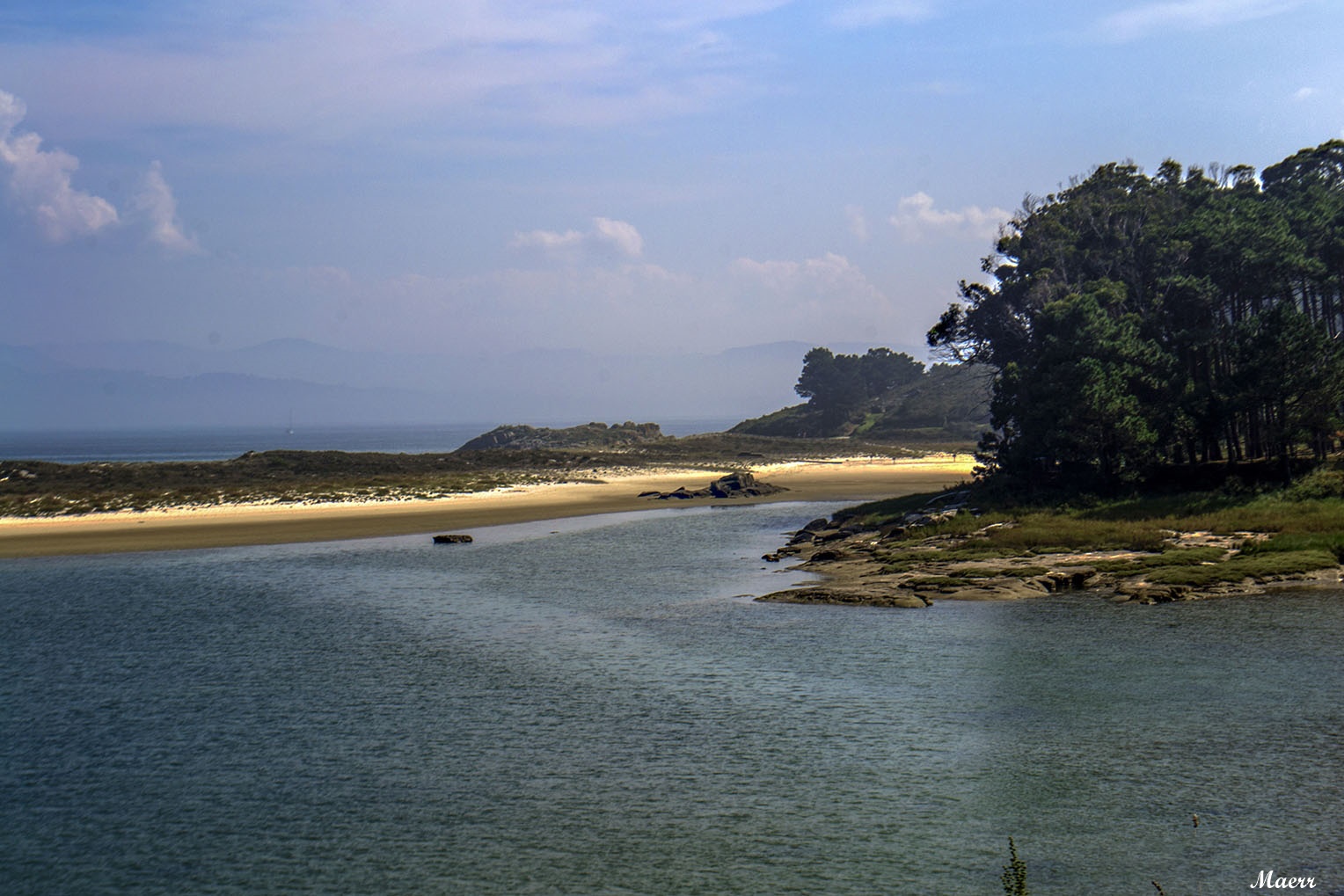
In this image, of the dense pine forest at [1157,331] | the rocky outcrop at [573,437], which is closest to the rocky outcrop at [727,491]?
the dense pine forest at [1157,331]

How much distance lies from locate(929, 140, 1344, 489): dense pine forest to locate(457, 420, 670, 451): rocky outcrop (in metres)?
88.8

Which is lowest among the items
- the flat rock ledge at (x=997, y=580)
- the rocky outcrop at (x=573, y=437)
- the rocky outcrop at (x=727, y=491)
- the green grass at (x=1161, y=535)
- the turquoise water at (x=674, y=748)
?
the turquoise water at (x=674, y=748)

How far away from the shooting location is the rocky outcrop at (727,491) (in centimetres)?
8194

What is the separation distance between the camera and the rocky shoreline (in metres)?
33.4

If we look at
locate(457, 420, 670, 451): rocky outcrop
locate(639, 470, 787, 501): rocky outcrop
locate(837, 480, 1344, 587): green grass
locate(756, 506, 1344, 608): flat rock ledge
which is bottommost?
locate(756, 506, 1344, 608): flat rock ledge

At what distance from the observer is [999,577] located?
36.6 meters

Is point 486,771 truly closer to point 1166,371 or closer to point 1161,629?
point 1161,629

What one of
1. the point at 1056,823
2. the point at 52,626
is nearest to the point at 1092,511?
the point at 1056,823

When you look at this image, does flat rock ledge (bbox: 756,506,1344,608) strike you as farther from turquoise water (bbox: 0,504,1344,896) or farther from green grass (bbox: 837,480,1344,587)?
turquoise water (bbox: 0,504,1344,896)

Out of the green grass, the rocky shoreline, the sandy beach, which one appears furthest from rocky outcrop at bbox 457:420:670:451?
the rocky shoreline

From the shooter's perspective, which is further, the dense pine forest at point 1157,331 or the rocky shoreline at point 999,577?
the dense pine forest at point 1157,331

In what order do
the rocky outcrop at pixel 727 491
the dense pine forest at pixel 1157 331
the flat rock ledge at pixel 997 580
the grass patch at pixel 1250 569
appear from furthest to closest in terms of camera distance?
the rocky outcrop at pixel 727 491 → the dense pine forest at pixel 1157 331 → the grass patch at pixel 1250 569 → the flat rock ledge at pixel 997 580

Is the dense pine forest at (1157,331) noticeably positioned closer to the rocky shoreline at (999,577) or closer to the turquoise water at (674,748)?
the rocky shoreline at (999,577)

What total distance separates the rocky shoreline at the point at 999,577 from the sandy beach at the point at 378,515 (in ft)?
95.3
